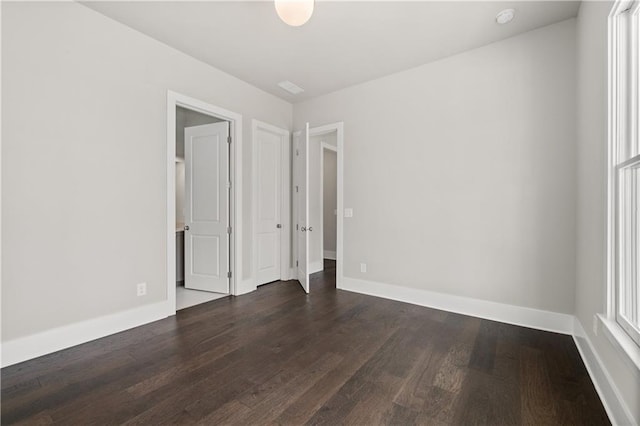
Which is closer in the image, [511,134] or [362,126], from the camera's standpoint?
[511,134]

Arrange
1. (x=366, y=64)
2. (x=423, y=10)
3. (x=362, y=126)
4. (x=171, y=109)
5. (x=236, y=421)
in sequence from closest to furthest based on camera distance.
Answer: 1. (x=236, y=421)
2. (x=423, y=10)
3. (x=171, y=109)
4. (x=366, y=64)
5. (x=362, y=126)

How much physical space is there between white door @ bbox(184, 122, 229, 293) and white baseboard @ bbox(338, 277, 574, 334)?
182cm

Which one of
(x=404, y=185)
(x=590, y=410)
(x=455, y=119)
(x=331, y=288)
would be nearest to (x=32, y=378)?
(x=331, y=288)

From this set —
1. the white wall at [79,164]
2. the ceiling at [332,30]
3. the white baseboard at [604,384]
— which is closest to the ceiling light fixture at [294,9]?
the ceiling at [332,30]

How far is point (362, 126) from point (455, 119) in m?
1.18

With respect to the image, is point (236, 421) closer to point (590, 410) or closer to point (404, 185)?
point (590, 410)

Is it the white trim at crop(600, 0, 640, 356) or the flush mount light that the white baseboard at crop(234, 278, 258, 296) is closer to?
the white trim at crop(600, 0, 640, 356)

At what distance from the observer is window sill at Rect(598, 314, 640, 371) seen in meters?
1.33

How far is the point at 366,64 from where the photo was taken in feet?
11.3

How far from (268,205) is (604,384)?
12.6 ft

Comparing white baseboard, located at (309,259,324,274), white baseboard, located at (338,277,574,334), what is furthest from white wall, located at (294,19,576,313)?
white baseboard, located at (309,259,324,274)

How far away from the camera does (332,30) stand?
276 cm

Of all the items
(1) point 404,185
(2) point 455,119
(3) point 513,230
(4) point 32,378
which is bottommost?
(4) point 32,378

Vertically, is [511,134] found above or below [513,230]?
above
